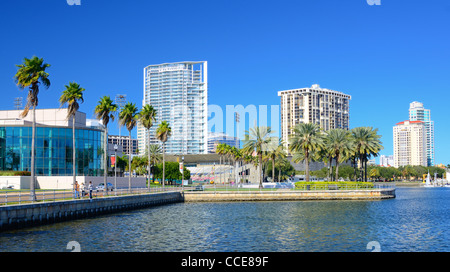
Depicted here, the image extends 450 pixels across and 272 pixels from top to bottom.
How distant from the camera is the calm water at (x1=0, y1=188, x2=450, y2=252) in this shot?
28.0 m

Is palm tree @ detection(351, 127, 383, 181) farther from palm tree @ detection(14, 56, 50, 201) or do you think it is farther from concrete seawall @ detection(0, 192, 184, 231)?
palm tree @ detection(14, 56, 50, 201)

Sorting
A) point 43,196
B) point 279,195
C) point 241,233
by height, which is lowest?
point 279,195

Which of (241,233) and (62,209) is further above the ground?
(62,209)

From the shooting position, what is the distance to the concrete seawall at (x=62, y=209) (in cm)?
3284

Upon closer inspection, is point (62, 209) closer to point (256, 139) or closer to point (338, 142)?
point (256, 139)

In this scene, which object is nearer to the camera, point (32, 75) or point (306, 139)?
point (32, 75)

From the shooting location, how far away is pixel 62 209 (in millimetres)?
40062

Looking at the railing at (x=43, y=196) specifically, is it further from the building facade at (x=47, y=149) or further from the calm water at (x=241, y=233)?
the building facade at (x=47, y=149)

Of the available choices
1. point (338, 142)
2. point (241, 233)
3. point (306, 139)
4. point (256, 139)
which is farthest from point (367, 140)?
point (241, 233)

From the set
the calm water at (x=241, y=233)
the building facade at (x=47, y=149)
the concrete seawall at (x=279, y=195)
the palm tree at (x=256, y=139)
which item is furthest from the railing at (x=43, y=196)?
the palm tree at (x=256, y=139)

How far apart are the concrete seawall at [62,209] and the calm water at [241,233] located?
1.01 meters

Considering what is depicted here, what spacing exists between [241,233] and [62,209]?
17003 millimetres

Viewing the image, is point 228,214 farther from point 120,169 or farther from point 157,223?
point 120,169
